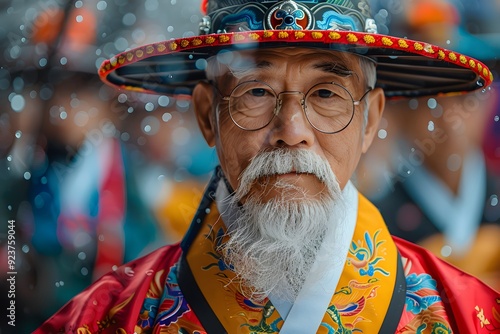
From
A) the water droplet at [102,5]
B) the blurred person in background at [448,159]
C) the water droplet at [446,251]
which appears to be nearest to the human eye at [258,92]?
the blurred person in background at [448,159]

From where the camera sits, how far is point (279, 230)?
1410 mm

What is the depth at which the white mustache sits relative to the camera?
137 cm

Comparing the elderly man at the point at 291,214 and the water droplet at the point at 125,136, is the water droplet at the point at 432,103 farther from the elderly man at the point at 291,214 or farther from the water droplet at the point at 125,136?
the water droplet at the point at 125,136

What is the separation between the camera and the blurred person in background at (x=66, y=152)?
162 centimetres

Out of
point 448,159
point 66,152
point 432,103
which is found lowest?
point 66,152

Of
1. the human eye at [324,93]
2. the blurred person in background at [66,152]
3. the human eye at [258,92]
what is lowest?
the blurred person in background at [66,152]

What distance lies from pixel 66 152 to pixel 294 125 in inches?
24.5

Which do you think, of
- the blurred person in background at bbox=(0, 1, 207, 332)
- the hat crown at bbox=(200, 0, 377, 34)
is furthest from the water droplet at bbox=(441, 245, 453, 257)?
the blurred person in background at bbox=(0, 1, 207, 332)

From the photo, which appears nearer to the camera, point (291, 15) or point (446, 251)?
point (291, 15)

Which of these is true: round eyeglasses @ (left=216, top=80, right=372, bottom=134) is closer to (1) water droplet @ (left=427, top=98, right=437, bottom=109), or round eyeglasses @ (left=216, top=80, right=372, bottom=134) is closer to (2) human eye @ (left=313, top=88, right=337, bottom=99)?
(2) human eye @ (left=313, top=88, right=337, bottom=99)

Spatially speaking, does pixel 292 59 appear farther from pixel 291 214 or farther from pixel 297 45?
pixel 291 214

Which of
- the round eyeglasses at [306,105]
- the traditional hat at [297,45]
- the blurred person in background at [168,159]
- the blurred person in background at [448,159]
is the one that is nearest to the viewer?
the traditional hat at [297,45]

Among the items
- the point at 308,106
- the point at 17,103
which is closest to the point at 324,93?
the point at 308,106

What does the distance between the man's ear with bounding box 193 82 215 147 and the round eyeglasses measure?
14 cm
